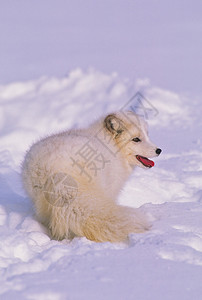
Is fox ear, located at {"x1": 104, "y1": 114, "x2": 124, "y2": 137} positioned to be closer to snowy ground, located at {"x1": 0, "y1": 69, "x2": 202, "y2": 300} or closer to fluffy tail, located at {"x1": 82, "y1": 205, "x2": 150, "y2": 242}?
snowy ground, located at {"x1": 0, "y1": 69, "x2": 202, "y2": 300}

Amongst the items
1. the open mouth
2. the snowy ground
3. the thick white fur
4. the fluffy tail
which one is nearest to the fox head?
the open mouth

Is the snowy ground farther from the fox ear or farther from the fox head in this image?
the fox ear

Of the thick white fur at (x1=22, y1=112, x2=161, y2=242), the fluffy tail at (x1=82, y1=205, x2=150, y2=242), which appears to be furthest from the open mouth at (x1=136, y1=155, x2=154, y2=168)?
the fluffy tail at (x1=82, y1=205, x2=150, y2=242)

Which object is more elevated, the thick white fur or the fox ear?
the fox ear

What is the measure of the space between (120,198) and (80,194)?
1772mm

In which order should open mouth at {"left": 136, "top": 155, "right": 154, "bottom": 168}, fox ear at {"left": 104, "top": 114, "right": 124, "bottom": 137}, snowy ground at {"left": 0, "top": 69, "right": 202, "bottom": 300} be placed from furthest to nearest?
open mouth at {"left": 136, "top": 155, "right": 154, "bottom": 168}, fox ear at {"left": 104, "top": 114, "right": 124, "bottom": 137}, snowy ground at {"left": 0, "top": 69, "right": 202, "bottom": 300}

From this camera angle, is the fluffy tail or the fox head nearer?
the fluffy tail

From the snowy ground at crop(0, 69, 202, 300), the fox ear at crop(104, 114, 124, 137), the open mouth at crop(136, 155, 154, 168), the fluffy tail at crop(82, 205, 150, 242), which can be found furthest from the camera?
the open mouth at crop(136, 155, 154, 168)

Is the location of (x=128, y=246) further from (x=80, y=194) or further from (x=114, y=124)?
(x=114, y=124)

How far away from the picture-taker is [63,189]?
9.45ft

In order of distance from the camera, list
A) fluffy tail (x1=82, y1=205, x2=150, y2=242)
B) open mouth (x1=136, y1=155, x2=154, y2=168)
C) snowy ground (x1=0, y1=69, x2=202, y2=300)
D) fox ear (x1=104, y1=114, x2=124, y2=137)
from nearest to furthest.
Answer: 1. snowy ground (x1=0, y1=69, x2=202, y2=300)
2. fluffy tail (x1=82, y1=205, x2=150, y2=242)
3. fox ear (x1=104, y1=114, x2=124, y2=137)
4. open mouth (x1=136, y1=155, x2=154, y2=168)

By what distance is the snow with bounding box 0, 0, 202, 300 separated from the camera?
83.8 inches

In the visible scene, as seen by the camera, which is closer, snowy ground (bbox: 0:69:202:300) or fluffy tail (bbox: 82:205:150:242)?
snowy ground (bbox: 0:69:202:300)

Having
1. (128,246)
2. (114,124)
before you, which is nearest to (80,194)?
(128,246)
